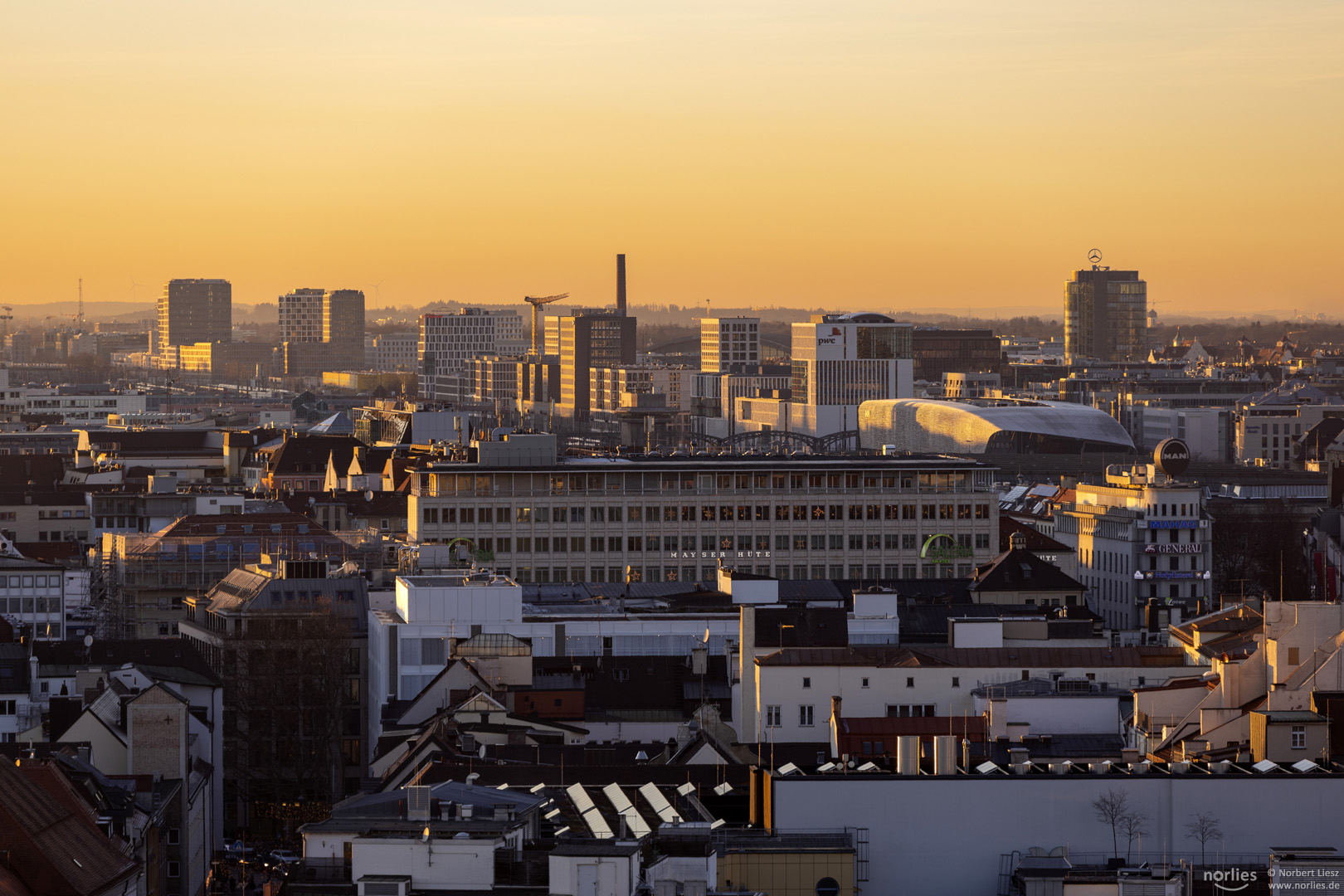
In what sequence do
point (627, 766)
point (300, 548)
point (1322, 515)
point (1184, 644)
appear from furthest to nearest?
point (1322, 515), point (300, 548), point (1184, 644), point (627, 766)

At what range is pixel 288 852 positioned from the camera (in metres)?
65.1

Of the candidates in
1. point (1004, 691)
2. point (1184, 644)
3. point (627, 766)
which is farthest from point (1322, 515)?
point (627, 766)

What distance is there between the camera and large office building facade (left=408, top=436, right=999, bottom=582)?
11794cm

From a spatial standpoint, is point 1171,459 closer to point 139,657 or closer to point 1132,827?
point 139,657

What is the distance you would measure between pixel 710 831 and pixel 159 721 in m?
25.2

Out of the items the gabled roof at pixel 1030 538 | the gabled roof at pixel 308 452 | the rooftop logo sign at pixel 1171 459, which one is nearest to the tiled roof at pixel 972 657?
the gabled roof at pixel 1030 538

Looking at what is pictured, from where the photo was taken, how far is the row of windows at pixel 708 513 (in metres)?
118

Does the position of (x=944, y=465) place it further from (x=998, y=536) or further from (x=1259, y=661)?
(x=1259, y=661)

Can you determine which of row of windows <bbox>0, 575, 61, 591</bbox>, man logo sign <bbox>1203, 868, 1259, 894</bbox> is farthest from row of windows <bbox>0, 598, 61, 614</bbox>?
man logo sign <bbox>1203, 868, 1259, 894</bbox>

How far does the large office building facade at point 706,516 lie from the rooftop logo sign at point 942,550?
4 cm

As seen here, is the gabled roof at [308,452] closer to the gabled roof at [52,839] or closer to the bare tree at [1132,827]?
the gabled roof at [52,839]

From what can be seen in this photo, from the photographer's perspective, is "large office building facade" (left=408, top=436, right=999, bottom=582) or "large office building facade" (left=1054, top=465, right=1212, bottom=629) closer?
"large office building facade" (left=408, top=436, right=999, bottom=582)

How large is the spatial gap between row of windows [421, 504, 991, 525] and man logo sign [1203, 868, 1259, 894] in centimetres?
7844

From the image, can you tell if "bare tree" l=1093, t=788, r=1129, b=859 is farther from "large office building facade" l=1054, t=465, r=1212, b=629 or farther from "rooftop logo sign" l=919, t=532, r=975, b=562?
"large office building facade" l=1054, t=465, r=1212, b=629
